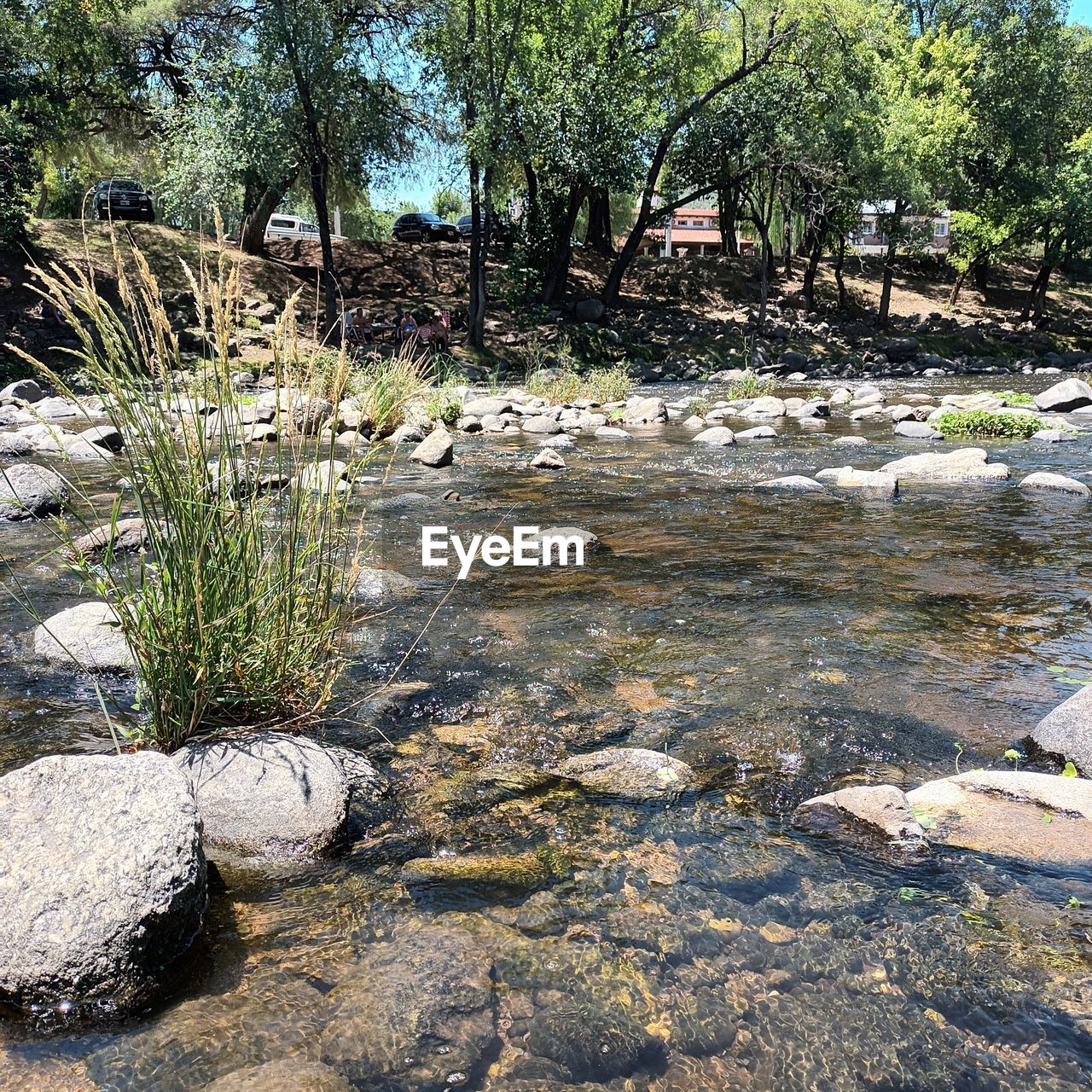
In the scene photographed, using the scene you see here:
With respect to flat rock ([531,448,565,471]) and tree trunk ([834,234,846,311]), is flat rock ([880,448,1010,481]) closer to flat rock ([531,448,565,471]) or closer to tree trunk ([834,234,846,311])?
flat rock ([531,448,565,471])

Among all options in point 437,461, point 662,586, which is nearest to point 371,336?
point 437,461

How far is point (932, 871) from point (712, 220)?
78389 mm

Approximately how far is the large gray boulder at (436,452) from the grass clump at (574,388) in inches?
259

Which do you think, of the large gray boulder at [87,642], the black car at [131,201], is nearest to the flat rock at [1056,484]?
the large gray boulder at [87,642]

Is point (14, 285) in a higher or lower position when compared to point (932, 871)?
higher

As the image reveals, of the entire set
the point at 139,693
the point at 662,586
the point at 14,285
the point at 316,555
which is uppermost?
the point at 14,285

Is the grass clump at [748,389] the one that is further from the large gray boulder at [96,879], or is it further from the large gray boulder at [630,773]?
the large gray boulder at [96,879]

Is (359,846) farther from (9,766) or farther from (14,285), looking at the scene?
(14,285)

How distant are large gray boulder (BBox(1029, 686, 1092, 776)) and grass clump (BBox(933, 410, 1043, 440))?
1085 cm

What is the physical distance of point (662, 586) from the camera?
6.29 metres

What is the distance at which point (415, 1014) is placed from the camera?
236 cm

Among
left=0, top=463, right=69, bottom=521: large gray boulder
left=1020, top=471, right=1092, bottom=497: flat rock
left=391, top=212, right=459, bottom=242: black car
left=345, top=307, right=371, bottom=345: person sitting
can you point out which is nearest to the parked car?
left=391, top=212, right=459, bottom=242: black car

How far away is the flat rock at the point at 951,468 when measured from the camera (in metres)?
10.3

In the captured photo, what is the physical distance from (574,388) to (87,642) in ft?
48.8
